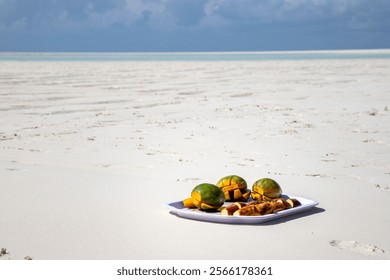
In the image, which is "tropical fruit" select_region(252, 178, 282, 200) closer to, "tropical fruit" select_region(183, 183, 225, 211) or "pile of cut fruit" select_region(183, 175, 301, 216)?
"pile of cut fruit" select_region(183, 175, 301, 216)

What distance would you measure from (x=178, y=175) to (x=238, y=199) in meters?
1.16

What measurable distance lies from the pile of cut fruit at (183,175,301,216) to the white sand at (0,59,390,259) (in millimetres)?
134

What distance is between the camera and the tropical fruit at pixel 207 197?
3949mm

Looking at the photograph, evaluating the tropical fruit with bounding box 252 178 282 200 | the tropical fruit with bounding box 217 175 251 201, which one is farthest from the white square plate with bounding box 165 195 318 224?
the tropical fruit with bounding box 217 175 251 201

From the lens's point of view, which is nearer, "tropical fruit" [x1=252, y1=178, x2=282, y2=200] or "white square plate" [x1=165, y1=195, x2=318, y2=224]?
"white square plate" [x1=165, y1=195, x2=318, y2=224]

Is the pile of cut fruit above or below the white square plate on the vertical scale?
above

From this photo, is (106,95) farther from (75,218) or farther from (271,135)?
(75,218)

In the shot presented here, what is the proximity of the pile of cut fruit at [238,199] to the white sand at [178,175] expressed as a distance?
0.44 ft

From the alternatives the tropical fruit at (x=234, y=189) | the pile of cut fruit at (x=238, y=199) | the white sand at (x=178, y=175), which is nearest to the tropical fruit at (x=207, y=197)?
the pile of cut fruit at (x=238, y=199)

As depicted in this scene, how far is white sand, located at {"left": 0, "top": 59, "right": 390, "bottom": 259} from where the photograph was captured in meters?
3.45

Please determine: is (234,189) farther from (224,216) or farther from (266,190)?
(224,216)

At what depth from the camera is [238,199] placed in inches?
171

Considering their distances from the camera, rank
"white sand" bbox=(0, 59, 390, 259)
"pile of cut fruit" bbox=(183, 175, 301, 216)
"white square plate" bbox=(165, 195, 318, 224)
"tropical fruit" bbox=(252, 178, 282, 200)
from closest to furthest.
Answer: "white sand" bbox=(0, 59, 390, 259), "white square plate" bbox=(165, 195, 318, 224), "pile of cut fruit" bbox=(183, 175, 301, 216), "tropical fruit" bbox=(252, 178, 282, 200)
